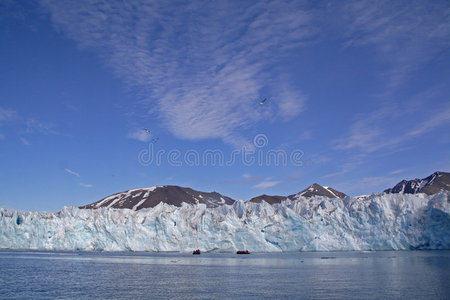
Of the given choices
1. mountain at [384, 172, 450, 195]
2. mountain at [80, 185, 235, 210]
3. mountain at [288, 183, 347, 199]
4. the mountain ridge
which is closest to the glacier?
the mountain ridge

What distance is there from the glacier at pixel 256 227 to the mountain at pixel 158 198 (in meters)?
76.5

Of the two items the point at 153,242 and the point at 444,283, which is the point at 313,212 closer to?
the point at 153,242

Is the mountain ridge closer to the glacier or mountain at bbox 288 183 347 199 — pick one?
mountain at bbox 288 183 347 199

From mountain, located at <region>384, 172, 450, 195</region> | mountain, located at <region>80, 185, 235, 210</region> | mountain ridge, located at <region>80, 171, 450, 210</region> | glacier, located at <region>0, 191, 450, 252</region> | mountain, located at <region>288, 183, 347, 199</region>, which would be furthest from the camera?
mountain, located at <region>288, 183, 347, 199</region>

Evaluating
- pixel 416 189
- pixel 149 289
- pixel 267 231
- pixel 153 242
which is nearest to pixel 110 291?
pixel 149 289

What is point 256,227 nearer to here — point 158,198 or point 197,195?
point 158,198

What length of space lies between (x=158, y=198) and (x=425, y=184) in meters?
106

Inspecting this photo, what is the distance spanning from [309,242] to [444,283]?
121ft

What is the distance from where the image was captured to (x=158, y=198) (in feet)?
517

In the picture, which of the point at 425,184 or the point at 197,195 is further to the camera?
the point at 197,195

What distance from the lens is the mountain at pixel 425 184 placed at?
140500 millimetres

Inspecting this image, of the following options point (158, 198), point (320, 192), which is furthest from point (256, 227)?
point (320, 192)

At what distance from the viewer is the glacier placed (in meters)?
51.4

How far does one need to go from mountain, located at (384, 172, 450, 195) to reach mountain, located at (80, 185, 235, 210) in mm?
71006
